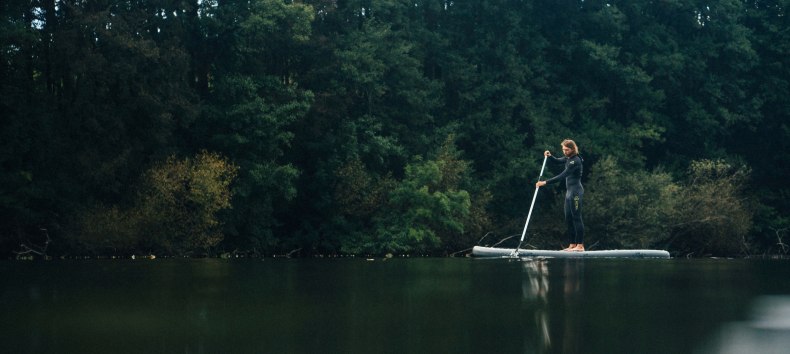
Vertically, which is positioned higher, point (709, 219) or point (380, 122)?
point (380, 122)

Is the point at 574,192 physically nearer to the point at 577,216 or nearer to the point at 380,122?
the point at 577,216

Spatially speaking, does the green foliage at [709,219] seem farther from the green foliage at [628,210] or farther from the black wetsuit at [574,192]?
the black wetsuit at [574,192]

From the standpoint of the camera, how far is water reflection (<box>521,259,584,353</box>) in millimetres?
9812

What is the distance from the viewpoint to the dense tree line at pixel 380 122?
36.8m

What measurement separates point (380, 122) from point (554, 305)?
1267 inches

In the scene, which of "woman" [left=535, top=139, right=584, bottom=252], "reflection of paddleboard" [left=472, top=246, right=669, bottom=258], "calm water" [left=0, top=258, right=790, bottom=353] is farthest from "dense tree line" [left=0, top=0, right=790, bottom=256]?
"calm water" [left=0, top=258, right=790, bottom=353]

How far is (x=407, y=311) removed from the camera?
12.8 meters

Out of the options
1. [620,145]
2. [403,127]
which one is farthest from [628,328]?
[620,145]

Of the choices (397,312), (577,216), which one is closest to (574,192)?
(577,216)

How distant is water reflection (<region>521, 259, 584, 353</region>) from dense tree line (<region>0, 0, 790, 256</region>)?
1891 cm

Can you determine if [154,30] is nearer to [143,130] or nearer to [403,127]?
[143,130]

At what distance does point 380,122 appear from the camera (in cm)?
4525

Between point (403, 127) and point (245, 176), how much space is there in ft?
28.9

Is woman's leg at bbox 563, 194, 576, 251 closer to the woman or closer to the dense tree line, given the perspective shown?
the woman
